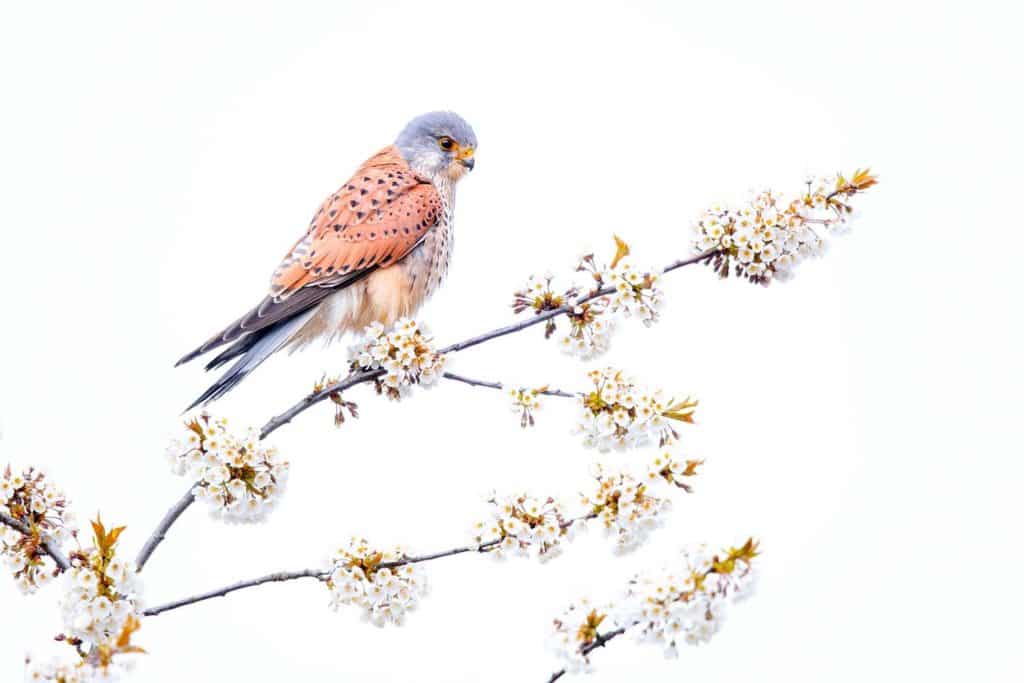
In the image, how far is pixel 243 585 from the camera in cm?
342

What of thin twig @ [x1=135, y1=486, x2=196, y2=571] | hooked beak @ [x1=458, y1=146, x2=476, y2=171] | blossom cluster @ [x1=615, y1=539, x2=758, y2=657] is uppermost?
hooked beak @ [x1=458, y1=146, x2=476, y2=171]

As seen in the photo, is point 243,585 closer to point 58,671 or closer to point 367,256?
point 58,671

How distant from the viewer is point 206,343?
449 centimetres

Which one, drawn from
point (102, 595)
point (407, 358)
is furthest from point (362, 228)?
point (102, 595)

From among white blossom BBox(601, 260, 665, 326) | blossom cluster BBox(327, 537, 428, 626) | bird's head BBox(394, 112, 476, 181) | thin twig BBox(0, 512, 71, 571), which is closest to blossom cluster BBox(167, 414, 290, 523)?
blossom cluster BBox(327, 537, 428, 626)

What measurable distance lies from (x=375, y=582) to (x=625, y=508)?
2.36 feet

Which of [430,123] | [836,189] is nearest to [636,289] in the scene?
[836,189]

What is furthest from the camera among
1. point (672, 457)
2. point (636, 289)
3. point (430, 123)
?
point (430, 123)

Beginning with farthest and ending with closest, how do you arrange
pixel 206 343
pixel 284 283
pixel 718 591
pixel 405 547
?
pixel 284 283 < pixel 206 343 < pixel 405 547 < pixel 718 591

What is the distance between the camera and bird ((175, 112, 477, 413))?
4938mm

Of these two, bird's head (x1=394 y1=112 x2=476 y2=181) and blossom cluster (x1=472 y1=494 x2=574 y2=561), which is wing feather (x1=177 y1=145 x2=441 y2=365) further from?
blossom cluster (x1=472 y1=494 x2=574 y2=561)

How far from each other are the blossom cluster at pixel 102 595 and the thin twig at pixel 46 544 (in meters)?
0.23

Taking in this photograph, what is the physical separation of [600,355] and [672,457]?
2.16 ft

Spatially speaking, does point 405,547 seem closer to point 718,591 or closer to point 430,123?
point 718,591
